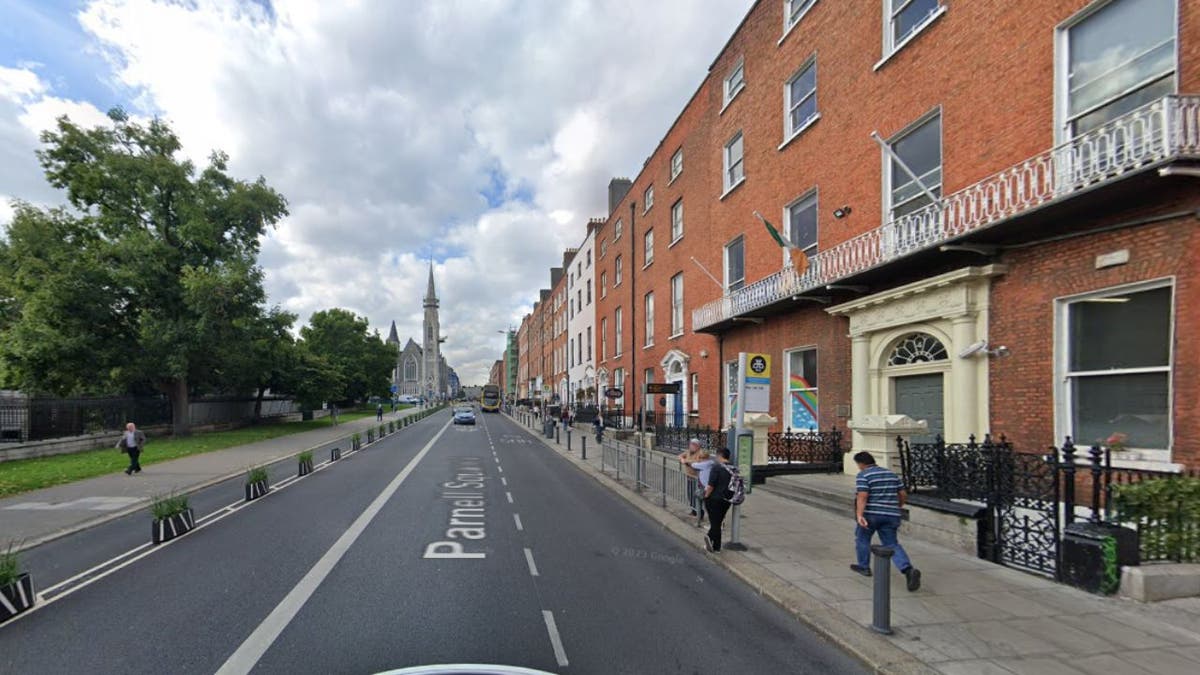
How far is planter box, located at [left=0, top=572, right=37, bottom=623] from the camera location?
587cm

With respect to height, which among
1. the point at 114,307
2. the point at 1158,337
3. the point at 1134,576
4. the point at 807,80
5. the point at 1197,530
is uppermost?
the point at 807,80

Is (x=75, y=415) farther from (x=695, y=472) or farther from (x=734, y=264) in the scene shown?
(x=734, y=264)

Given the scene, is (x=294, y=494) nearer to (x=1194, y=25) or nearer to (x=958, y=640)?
(x=958, y=640)

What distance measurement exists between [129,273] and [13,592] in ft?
89.8

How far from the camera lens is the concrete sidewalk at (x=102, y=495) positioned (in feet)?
33.9

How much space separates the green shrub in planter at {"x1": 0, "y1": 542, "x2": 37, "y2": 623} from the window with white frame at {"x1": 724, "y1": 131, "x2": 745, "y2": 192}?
19964mm

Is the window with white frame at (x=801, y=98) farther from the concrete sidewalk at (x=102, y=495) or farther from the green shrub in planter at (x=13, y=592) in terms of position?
the concrete sidewalk at (x=102, y=495)

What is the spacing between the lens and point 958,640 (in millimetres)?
5266

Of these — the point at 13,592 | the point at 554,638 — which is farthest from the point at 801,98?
the point at 13,592

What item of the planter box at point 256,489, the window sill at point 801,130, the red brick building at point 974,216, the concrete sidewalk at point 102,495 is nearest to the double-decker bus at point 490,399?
the concrete sidewalk at point 102,495

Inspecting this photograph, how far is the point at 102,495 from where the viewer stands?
13.5 meters

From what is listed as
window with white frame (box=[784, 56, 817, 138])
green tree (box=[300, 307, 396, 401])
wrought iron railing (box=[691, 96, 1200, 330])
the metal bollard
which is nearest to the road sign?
the metal bollard

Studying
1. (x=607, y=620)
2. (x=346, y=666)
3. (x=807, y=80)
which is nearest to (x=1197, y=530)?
(x=607, y=620)

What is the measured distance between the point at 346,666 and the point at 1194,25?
12417mm
